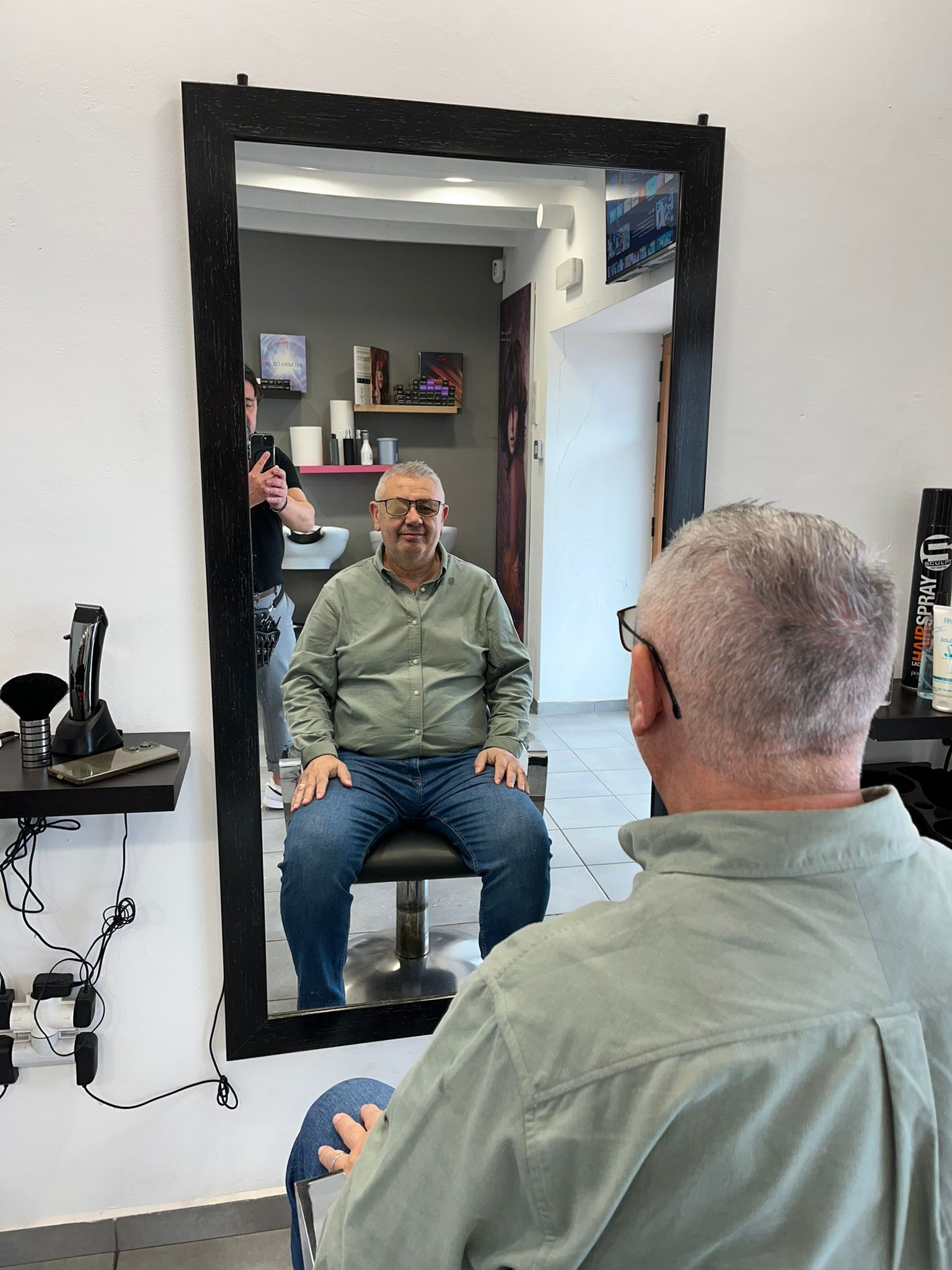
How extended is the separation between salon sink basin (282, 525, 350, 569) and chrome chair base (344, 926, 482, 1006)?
0.72 meters

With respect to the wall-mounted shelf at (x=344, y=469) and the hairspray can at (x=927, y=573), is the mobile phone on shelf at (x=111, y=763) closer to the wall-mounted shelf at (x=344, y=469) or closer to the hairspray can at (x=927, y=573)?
the wall-mounted shelf at (x=344, y=469)

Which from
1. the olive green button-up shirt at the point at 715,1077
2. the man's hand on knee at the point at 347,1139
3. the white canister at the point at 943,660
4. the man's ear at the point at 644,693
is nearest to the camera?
the olive green button-up shirt at the point at 715,1077

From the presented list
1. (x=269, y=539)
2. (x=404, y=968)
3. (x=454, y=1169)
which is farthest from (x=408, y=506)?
(x=454, y=1169)

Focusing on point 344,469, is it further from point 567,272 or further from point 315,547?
point 567,272

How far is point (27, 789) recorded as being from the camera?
54.5 inches

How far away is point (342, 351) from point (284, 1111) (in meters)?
1.49

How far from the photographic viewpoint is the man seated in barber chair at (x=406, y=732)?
1687mm

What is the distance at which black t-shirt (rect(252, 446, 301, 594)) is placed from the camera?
1559 millimetres

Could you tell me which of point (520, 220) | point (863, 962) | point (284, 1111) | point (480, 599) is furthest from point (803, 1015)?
point (284, 1111)

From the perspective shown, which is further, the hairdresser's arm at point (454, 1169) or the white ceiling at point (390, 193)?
the white ceiling at point (390, 193)

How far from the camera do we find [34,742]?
1.47 m

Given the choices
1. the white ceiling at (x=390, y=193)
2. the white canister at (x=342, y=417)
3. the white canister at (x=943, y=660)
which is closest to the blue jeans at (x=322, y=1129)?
the white canister at (x=342, y=417)

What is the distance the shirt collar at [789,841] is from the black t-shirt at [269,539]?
1.03 metres

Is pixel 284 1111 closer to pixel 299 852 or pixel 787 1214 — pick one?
pixel 299 852
